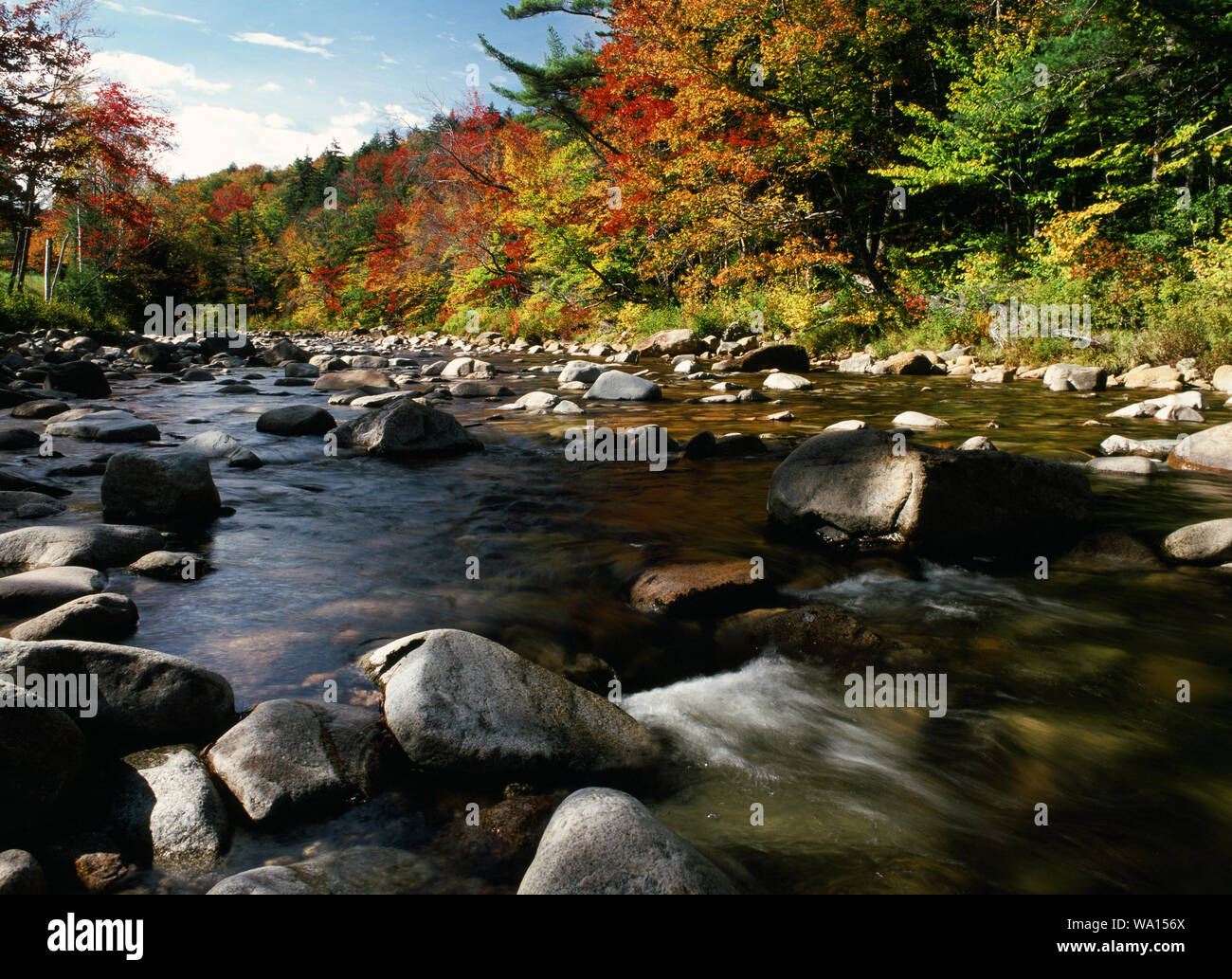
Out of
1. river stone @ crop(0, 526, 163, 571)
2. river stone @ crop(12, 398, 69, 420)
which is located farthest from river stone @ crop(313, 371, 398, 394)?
river stone @ crop(0, 526, 163, 571)

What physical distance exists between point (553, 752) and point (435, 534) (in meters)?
2.94

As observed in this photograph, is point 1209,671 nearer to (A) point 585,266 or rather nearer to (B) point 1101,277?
(B) point 1101,277

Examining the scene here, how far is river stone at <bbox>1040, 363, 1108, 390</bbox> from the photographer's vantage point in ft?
38.8

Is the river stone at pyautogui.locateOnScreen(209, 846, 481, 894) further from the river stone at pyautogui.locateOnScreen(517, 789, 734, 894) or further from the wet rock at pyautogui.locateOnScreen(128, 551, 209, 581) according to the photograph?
the wet rock at pyautogui.locateOnScreen(128, 551, 209, 581)

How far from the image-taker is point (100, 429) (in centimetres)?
809

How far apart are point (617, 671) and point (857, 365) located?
14.3 meters

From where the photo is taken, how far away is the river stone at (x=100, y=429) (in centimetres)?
796

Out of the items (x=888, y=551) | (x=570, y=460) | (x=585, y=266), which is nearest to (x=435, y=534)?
(x=570, y=460)

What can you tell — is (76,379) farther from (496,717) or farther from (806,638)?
(806,638)

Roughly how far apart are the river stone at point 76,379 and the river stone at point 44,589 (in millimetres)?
10323

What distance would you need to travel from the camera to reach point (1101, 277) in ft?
46.7

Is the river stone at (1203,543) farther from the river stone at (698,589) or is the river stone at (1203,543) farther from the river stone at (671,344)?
the river stone at (671,344)

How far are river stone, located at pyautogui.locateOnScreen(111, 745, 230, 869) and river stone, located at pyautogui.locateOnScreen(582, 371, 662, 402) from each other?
1012cm

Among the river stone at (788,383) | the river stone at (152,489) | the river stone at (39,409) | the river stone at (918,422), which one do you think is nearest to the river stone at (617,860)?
the river stone at (152,489)
